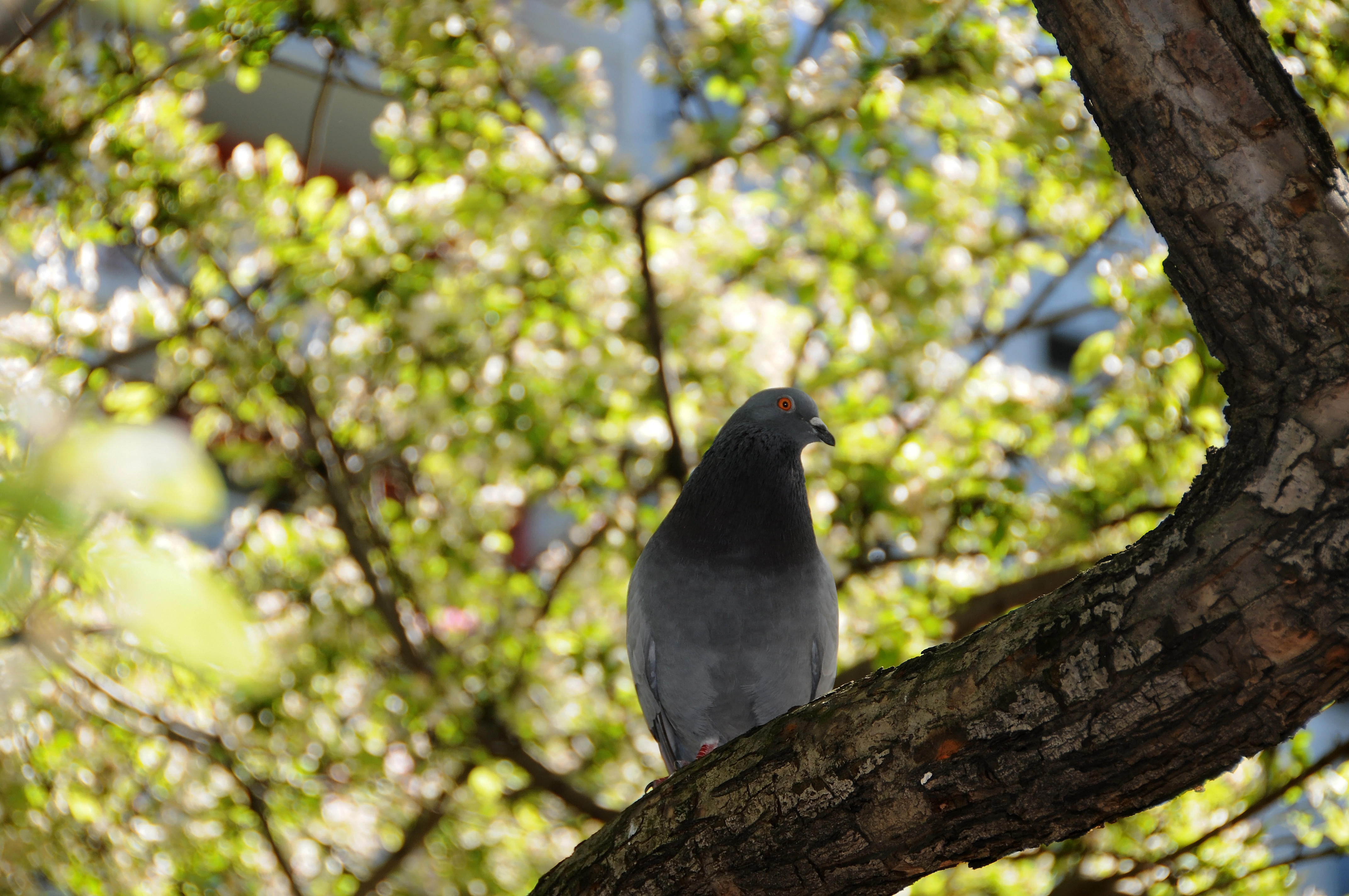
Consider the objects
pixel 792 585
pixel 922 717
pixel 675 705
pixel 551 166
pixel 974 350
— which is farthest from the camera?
pixel 974 350

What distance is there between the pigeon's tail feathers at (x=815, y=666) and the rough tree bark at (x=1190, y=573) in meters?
1.24

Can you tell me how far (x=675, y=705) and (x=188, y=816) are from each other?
270 centimetres

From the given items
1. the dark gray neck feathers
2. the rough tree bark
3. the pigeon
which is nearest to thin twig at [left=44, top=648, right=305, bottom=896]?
the pigeon

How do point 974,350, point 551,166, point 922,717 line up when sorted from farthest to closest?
point 974,350
point 551,166
point 922,717

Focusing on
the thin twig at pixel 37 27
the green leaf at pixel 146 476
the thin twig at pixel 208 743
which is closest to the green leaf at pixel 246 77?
the thin twig at pixel 37 27

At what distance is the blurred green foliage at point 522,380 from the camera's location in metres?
3.39

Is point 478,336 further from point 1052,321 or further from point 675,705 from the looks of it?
point 1052,321

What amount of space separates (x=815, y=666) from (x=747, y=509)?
509 mm

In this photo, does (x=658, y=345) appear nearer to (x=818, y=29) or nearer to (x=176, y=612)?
(x=818, y=29)

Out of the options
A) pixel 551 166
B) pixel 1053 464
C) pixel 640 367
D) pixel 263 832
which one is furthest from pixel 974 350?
pixel 263 832

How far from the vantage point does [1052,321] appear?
459 centimetres

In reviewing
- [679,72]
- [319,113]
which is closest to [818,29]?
[679,72]

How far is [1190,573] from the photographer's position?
1.21m

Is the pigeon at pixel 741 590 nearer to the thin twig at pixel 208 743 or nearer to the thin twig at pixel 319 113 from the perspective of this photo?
the thin twig at pixel 319 113
